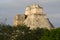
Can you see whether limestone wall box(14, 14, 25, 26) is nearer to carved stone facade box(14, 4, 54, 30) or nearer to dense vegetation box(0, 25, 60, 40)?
carved stone facade box(14, 4, 54, 30)

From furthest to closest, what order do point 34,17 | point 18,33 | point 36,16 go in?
point 36,16 < point 34,17 < point 18,33

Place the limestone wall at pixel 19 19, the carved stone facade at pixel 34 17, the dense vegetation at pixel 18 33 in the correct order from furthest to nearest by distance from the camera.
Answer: the carved stone facade at pixel 34 17 < the limestone wall at pixel 19 19 < the dense vegetation at pixel 18 33

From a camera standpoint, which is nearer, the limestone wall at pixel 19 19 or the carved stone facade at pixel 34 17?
the limestone wall at pixel 19 19

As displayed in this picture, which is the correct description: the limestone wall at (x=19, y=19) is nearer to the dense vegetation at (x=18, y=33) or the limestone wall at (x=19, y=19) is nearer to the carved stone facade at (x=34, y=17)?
the carved stone facade at (x=34, y=17)

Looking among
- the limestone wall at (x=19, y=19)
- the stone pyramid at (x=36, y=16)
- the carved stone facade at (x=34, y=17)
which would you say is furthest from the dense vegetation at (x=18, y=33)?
the stone pyramid at (x=36, y=16)

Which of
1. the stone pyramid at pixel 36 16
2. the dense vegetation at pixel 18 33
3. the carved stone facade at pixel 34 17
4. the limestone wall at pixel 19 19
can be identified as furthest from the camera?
the stone pyramid at pixel 36 16

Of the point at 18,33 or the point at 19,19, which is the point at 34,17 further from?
the point at 18,33

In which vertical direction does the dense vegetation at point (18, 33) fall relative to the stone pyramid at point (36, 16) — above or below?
above

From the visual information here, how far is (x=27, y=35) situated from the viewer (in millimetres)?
41375

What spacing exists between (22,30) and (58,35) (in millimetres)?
19564

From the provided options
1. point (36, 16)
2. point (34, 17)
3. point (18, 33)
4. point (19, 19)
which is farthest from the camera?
point (36, 16)

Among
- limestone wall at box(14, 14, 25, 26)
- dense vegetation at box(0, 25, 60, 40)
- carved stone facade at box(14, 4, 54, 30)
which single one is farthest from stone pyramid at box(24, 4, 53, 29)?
dense vegetation at box(0, 25, 60, 40)

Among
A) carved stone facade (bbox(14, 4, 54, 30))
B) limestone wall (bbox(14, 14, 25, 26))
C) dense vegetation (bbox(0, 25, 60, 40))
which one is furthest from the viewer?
carved stone facade (bbox(14, 4, 54, 30))

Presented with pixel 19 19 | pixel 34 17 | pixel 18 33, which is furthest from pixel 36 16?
pixel 18 33
